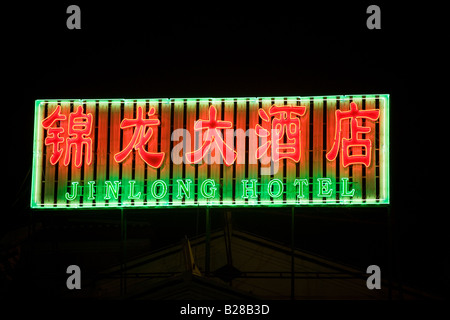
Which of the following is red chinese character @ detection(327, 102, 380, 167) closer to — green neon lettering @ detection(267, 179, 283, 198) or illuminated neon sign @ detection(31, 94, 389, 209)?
illuminated neon sign @ detection(31, 94, 389, 209)

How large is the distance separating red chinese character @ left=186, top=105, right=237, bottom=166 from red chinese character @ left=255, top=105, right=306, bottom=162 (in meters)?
0.60

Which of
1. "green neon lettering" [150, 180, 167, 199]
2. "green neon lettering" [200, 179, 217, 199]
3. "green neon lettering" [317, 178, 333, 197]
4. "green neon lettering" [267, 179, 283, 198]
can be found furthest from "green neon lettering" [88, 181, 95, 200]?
"green neon lettering" [317, 178, 333, 197]

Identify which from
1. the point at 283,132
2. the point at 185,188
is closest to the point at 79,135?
the point at 185,188

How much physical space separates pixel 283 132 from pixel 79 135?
4.26 m

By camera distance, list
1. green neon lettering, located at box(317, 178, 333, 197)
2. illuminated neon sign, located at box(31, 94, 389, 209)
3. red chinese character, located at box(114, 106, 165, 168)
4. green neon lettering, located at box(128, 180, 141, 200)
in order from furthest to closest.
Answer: red chinese character, located at box(114, 106, 165, 168) → green neon lettering, located at box(128, 180, 141, 200) → illuminated neon sign, located at box(31, 94, 389, 209) → green neon lettering, located at box(317, 178, 333, 197)

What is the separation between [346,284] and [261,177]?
10.1ft

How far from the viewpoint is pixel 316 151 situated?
11484 mm

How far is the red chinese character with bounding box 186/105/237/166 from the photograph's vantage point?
11.5 meters

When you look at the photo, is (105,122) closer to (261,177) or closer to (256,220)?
(261,177)

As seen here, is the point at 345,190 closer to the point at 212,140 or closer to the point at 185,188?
the point at 212,140

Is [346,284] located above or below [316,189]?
below
